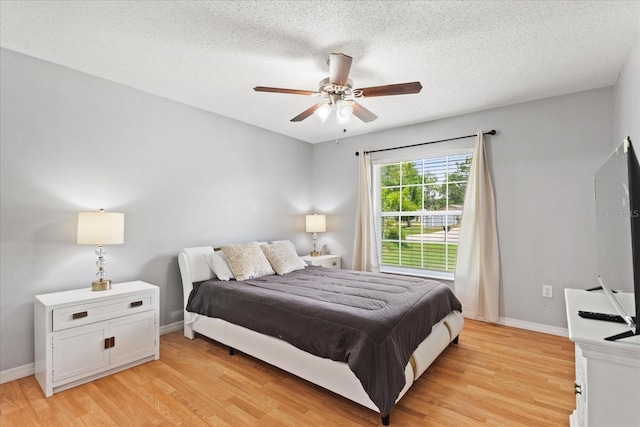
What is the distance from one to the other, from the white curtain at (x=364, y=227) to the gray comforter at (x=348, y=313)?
1.19m

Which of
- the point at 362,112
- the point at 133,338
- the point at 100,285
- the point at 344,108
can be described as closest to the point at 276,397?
the point at 133,338

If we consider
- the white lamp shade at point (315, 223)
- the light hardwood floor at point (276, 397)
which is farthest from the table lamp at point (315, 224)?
the light hardwood floor at point (276, 397)

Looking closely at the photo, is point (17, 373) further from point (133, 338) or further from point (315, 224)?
point (315, 224)

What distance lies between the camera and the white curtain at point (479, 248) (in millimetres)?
3484

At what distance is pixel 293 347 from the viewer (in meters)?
2.23

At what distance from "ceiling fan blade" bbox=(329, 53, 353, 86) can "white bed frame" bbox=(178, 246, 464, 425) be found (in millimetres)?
2013

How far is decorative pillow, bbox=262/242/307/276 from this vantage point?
3533 mm

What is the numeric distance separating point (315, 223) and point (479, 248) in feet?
7.54

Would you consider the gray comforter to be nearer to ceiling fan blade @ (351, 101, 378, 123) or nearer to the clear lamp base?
the clear lamp base

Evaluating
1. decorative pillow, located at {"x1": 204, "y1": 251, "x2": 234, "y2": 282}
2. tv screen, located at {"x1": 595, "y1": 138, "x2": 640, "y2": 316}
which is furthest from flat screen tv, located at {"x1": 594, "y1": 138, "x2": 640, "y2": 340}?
decorative pillow, located at {"x1": 204, "y1": 251, "x2": 234, "y2": 282}

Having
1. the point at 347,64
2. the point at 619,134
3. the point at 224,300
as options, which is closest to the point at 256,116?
the point at 347,64

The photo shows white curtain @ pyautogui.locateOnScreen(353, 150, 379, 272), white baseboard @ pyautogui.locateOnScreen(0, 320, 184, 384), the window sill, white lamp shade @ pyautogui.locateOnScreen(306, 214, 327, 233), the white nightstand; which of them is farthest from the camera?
white lamp shade @ pyautogui.locateOnScreen(306, 214, 327, 233)

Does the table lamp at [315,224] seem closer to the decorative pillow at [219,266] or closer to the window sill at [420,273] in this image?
the window sill at [420,273]

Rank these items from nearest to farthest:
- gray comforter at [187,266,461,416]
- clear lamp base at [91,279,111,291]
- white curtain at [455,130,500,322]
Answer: gray comforter at [187,266,461,416], clear lamp base at [91,279,111,291], white curtain at [455,130,500,322]
